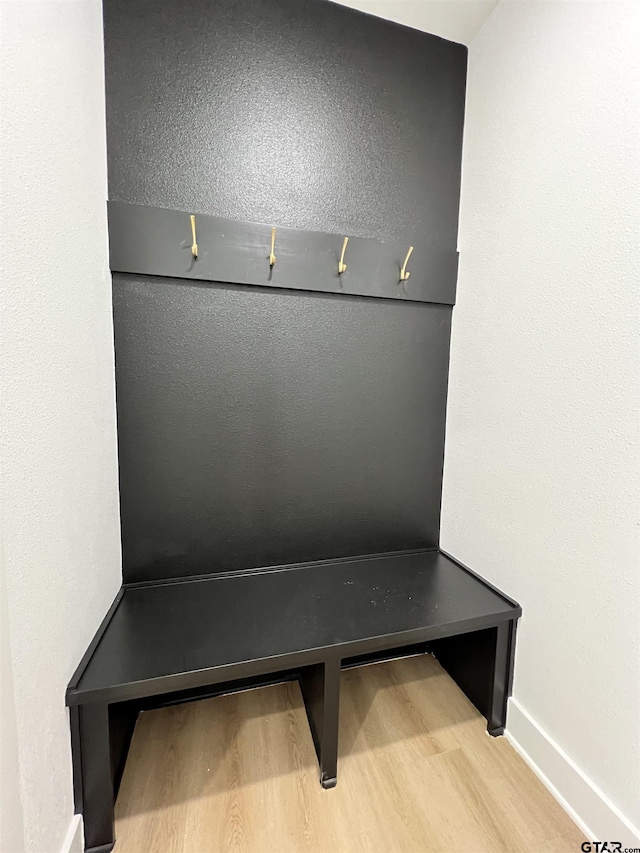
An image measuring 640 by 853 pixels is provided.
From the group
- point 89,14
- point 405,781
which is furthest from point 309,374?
point 405,781

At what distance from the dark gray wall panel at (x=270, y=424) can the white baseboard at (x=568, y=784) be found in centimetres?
73

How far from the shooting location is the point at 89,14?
1.16 meters

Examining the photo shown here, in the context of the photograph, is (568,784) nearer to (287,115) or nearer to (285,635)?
(285,635)

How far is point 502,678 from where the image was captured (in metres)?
1.38

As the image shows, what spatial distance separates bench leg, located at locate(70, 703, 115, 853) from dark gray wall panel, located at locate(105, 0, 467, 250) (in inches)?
63.5

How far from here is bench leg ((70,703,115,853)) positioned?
98 cm

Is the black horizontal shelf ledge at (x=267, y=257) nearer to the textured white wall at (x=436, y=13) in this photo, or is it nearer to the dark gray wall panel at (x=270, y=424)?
the dark gray wall panel at (x=270, y=424)

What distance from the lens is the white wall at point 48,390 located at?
2.39 feet

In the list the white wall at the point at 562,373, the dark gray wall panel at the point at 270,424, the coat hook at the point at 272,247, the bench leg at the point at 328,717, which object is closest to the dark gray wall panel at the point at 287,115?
the coat hook at the point at 272,247

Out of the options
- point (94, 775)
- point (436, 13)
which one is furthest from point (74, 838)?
point (436, 13)

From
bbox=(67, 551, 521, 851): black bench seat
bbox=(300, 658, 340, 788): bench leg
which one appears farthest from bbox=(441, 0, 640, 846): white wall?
bbox=(300, 658, 340, 788): bench leg

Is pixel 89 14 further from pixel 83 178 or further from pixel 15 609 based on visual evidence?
pixel 15 609

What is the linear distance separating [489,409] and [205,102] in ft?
5.15

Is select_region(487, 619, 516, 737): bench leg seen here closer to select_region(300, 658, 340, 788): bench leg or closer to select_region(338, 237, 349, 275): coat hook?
select_region(300, 658, 340, 788): bench leg
